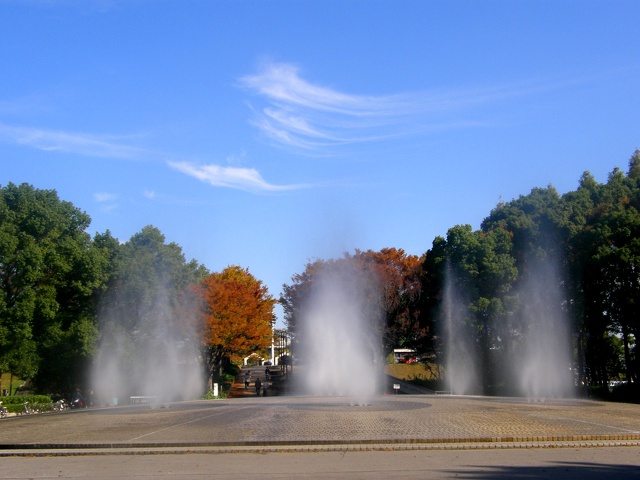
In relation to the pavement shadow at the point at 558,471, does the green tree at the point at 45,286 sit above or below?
above

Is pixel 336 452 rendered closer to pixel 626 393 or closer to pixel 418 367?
pixel 626 393

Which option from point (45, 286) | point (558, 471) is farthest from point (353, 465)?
point (45, 286)

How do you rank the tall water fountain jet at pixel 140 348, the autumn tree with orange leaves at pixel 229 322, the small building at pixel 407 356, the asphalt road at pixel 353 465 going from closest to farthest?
the asphalt road at pixel 353 465, the tall water fountain jet at pixel 140 348, the autumn tree with orange leaves at pixel 229 322, the small building at pixel 407 356

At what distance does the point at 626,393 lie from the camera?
29.0m

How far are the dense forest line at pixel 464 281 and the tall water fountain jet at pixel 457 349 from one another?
0.58ft

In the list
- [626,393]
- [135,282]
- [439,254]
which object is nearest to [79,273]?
[135,282]

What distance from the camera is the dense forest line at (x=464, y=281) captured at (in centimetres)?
3319

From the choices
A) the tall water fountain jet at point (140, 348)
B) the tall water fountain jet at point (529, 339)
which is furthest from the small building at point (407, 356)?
the tall water fountain jet at point (140, 348)

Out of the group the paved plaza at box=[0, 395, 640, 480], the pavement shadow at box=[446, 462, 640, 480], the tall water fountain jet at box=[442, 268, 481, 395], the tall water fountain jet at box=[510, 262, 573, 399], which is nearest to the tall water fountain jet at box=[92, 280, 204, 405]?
the paved plaza at box=[0, 395, 640, 480]

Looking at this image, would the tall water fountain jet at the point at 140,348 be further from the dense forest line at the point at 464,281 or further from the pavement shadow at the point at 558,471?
the pavement shadow at the point at 558,471

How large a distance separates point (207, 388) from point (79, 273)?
12611mm

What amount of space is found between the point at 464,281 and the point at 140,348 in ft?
63.9

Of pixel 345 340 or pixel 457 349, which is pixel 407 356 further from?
pixel 345 340

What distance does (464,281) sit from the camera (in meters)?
37.2
